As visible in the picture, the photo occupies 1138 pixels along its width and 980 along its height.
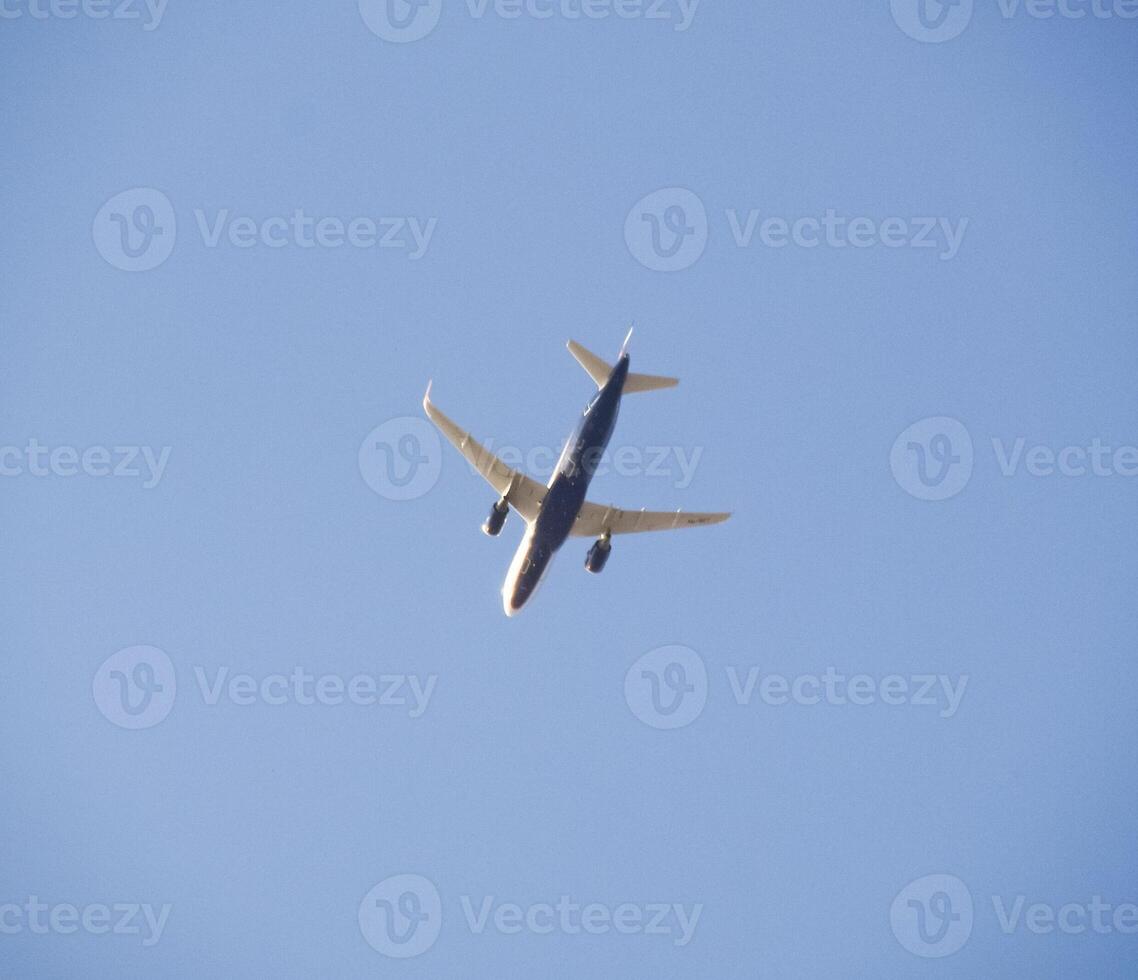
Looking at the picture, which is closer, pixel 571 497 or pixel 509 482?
pixel 571 497

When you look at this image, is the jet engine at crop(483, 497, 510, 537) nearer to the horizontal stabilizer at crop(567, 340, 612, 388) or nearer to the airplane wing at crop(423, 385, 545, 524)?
the airplane wing at crop(423, 385, 545, 524)

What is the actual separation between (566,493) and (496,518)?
3.07 meters

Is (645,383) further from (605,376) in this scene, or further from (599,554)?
(599,554)

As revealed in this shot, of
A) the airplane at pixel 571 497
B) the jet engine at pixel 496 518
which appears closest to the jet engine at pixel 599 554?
the airplane at pixel 571 497

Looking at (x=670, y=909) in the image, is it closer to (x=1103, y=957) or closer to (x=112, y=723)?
(x=1103, y=957)

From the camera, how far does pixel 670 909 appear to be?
4722 cm

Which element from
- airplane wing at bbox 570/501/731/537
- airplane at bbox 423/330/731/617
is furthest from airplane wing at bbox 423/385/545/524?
airplane wing at bbox 570/501/731/537

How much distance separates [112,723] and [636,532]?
2032 cm

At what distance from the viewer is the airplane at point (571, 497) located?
4200 cm

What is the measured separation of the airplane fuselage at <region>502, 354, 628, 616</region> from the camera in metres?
41.7

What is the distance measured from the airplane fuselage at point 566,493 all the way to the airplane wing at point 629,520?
5.87 feet

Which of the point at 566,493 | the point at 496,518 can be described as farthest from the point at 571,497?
the point at 496,518

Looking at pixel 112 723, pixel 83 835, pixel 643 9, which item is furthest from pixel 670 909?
pixel 643 9

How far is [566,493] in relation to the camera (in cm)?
4447
